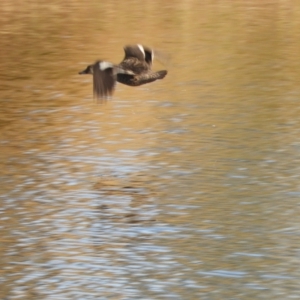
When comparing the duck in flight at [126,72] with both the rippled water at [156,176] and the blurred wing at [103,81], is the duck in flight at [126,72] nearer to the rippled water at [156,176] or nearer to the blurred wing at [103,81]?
the blurred wing at [103,81]

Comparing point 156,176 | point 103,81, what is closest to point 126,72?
point 103,81

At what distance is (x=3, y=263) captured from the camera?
303 inches

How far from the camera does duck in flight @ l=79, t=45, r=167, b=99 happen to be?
9.05m

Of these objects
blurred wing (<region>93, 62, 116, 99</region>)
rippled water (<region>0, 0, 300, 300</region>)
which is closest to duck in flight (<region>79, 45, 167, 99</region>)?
blurred wing (<region>93, 62, 116, 99</region>)

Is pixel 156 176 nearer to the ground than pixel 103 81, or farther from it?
nearer to the ground

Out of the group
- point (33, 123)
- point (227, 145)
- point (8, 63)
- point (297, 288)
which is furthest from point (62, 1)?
point (297, 288)

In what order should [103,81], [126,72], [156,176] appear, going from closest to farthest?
1. [103,81]
2. [126,72]
3. [156,176]

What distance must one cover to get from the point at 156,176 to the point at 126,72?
103cm

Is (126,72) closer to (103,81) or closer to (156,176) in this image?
(103,81)

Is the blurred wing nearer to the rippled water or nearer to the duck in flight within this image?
the duck in flight

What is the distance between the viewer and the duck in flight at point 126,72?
9.05m

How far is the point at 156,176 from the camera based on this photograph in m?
9.97

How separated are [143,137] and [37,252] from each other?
13.0 ft

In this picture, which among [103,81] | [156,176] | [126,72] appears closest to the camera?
[103,81]
